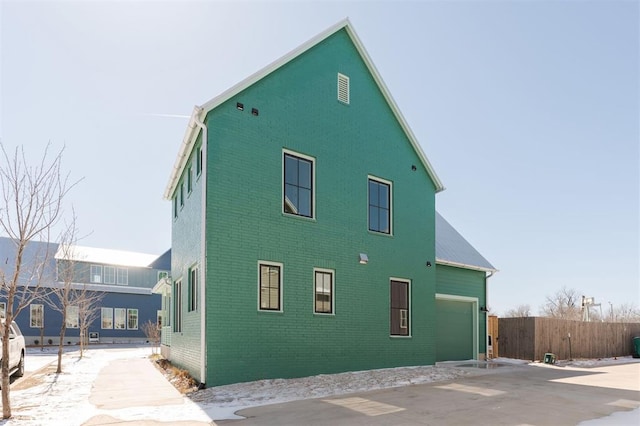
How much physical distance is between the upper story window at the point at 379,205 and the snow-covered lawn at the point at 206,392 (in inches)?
168

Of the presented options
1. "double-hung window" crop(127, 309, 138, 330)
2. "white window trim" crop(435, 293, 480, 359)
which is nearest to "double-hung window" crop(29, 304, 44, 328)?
"double-hung window" crop(127, 309, 138, 330)

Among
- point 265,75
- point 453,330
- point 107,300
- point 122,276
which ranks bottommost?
point 107,300

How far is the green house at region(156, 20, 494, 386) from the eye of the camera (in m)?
11.3

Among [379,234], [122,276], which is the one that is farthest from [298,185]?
[122,276]

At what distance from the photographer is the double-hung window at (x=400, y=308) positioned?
14875mm

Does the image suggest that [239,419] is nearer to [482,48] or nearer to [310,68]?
[310,68]

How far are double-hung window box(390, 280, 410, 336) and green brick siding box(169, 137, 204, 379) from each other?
5.99m

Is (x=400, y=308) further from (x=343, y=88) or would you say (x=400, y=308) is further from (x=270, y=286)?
(x=343, y=88)

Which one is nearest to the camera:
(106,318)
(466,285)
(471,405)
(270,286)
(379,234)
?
(471,405)

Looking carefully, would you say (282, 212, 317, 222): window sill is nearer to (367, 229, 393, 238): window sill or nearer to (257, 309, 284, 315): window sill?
(367, 229, 393, 238): window sill

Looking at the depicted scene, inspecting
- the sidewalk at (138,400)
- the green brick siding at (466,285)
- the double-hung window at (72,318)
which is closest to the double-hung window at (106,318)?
the double-hung window at (72,318)

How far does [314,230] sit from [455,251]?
8.24m

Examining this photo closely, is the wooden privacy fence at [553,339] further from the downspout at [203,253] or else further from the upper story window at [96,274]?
the upper story window at [96,274]

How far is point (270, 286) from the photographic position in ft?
39.4
